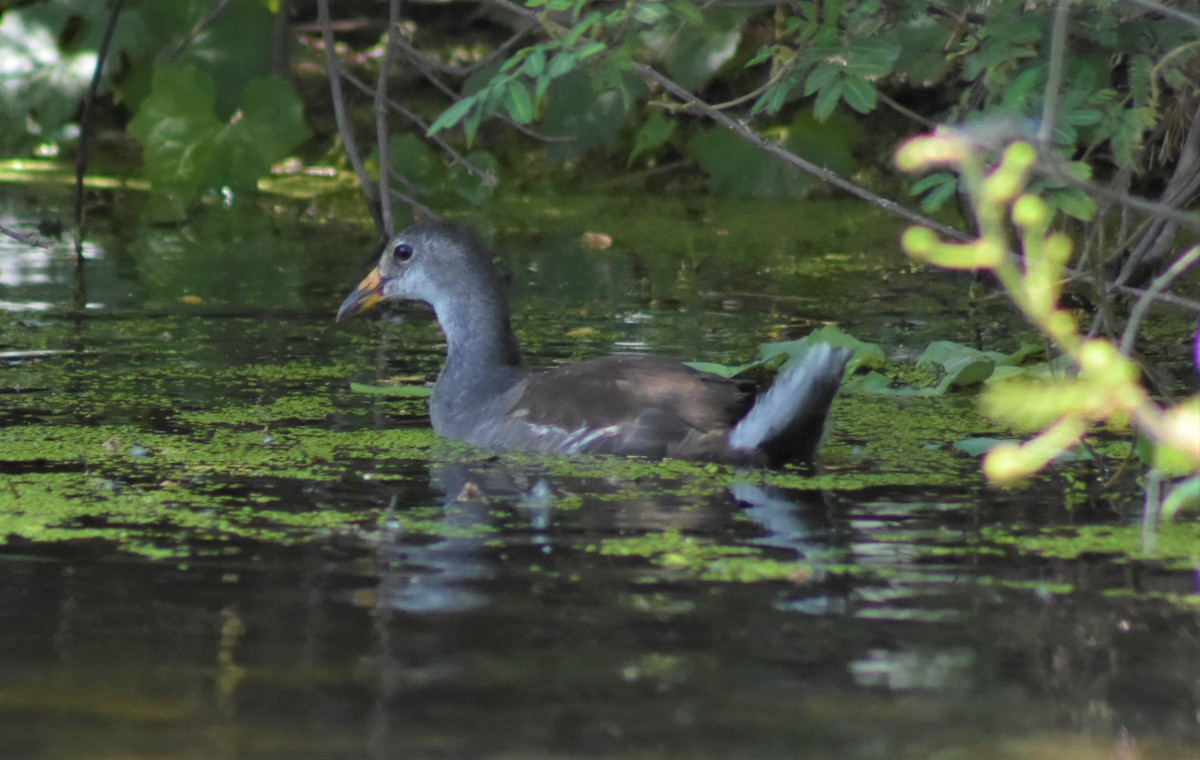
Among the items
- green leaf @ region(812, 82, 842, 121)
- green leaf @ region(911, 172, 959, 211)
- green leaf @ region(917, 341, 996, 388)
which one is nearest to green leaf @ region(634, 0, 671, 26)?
green leaf @ region(812, 82, 842, 121)

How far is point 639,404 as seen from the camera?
5957mm

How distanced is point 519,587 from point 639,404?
1542 mm

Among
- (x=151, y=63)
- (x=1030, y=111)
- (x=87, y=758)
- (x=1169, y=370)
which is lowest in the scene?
(x=87, y=758)

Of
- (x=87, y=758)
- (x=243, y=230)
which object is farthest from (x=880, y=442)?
(x=243, y=230)

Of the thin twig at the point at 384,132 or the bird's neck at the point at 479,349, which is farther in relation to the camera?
the thin twig at the point at 384,132

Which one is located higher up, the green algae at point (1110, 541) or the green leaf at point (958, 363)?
the green leaf at point (958, 363)

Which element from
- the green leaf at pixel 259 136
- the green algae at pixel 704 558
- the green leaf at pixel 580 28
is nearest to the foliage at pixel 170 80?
the green leaf at pixel 259 136

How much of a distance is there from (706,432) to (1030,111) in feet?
4.08

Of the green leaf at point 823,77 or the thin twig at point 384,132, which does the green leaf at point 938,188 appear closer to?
the green leaf at point 823,77

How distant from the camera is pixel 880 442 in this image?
6.26m

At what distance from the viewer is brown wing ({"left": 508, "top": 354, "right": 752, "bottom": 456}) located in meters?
5.89

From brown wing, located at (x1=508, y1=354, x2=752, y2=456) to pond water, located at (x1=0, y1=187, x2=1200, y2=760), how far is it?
11cm

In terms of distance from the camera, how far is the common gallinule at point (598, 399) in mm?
5727

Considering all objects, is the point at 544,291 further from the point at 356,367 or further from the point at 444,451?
the point at 444,451
